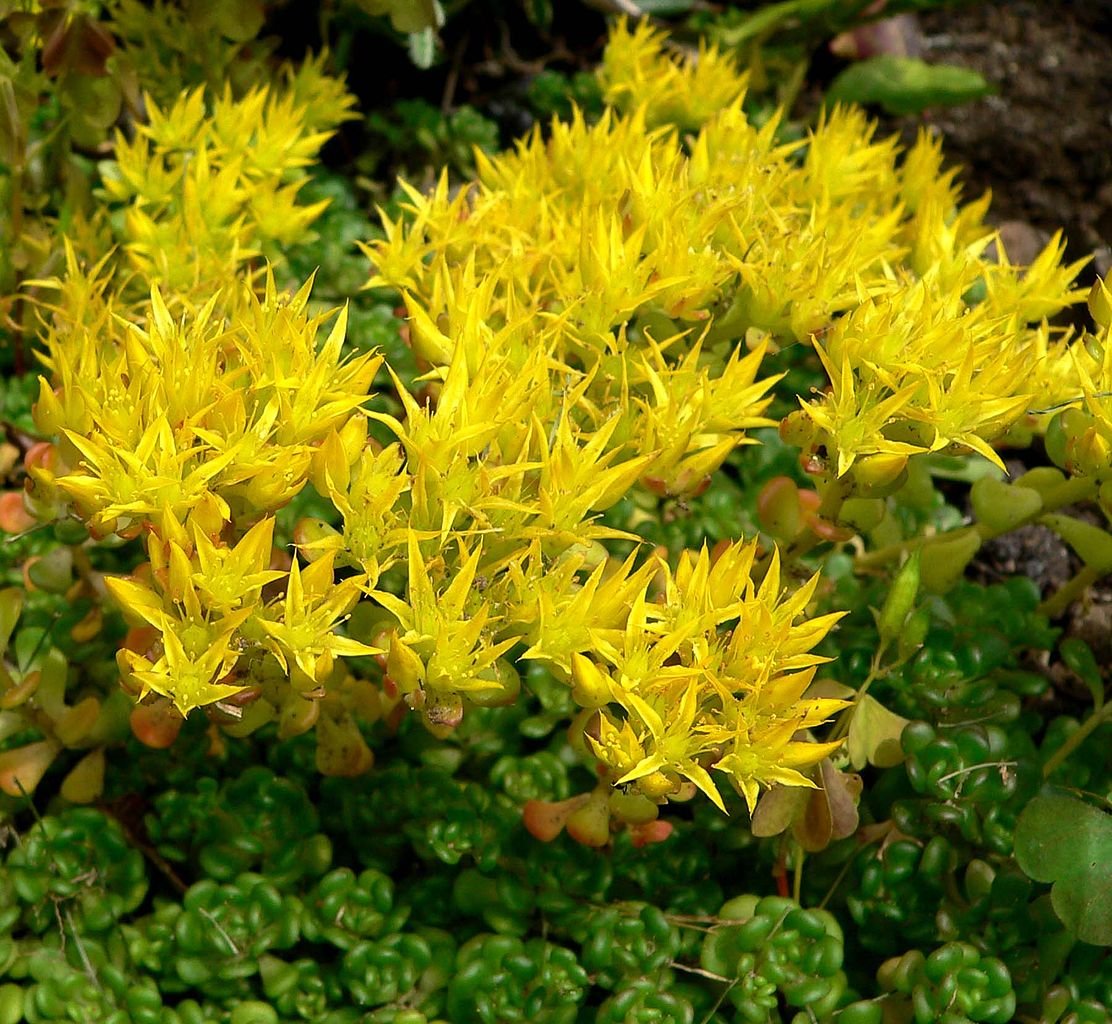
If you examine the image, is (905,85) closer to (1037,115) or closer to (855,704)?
(1037,115)

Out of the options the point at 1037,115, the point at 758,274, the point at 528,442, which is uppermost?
the point at 1037,115

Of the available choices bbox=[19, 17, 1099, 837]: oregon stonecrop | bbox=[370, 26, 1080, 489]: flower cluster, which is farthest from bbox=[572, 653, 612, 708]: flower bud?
bbox=[370, 26, 1080, 489]: flower cluster

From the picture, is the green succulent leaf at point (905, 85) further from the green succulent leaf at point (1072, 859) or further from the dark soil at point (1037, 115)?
the green succulent leaf at point (1072, 859)

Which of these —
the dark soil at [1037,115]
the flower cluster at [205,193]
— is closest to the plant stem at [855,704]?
the flower cluster at [205,193]

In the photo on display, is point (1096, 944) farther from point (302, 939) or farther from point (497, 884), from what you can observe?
point (302, 939)

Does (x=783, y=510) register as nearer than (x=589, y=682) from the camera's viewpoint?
No

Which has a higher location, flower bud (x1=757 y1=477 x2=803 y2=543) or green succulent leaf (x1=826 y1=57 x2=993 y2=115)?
green succulent leaf (x1=826 y1=57 x2=993 y2=115)

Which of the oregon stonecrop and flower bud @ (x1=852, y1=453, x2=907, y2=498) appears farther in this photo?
flower bud @ (x1=852, y1=453, x2=907, y2=498)

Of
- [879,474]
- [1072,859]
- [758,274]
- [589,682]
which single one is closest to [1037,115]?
[758,274]

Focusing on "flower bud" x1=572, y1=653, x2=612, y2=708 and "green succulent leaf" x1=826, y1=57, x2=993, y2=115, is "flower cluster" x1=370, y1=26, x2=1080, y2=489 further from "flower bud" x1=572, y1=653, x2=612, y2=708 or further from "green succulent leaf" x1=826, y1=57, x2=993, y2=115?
"green succulent leaf" x1=826, y1=57, x2=993, y2=115
